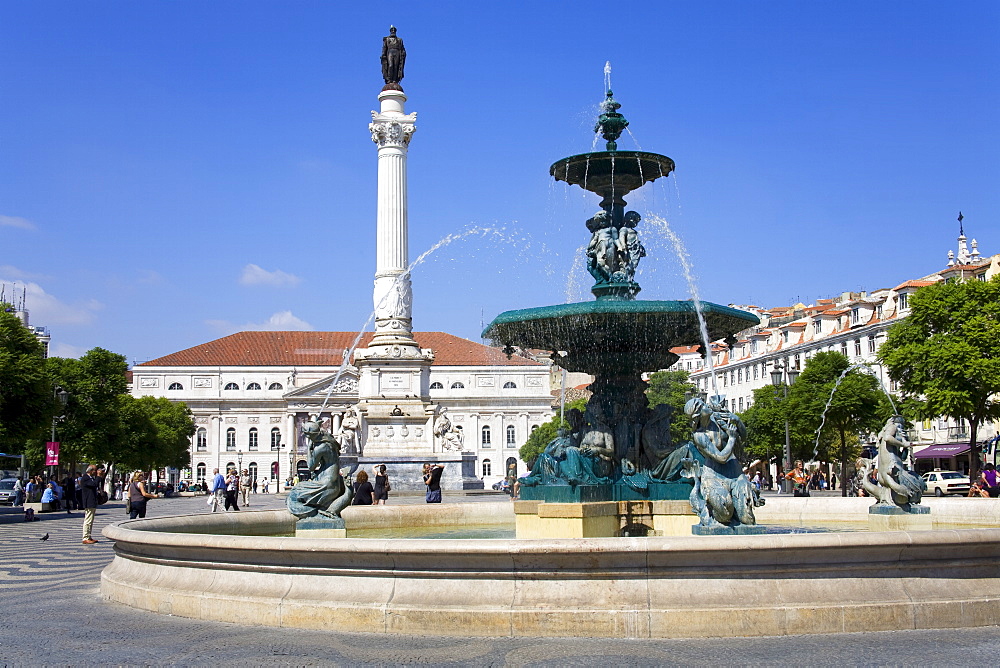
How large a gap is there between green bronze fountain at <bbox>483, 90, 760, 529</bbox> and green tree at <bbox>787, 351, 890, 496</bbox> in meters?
31.7

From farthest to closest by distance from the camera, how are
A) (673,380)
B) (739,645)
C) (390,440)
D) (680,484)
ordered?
(673,380) < (390,440) < (680,484) < (739,645)

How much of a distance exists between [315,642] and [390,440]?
1543 inches

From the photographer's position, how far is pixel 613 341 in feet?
39.8

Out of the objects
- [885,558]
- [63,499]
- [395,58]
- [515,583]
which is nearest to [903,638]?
[885,558]

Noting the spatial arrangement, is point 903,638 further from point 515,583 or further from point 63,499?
point 63,499

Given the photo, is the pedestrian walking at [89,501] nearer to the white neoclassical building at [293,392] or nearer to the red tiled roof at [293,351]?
the white neoclassical building at [293,392]

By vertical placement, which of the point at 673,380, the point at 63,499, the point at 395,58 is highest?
the point at 395,58

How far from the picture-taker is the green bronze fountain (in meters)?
11.4

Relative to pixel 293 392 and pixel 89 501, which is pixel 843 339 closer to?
pixel 89 501

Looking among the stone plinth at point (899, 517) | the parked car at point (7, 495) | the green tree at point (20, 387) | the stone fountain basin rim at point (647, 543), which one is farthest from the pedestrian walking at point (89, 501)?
the parked car at point (7, 495)

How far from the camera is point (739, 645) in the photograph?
696 cm

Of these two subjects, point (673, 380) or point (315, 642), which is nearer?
point (315, 642)

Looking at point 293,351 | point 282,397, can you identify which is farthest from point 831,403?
point 293,351

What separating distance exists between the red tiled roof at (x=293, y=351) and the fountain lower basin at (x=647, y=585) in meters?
106
